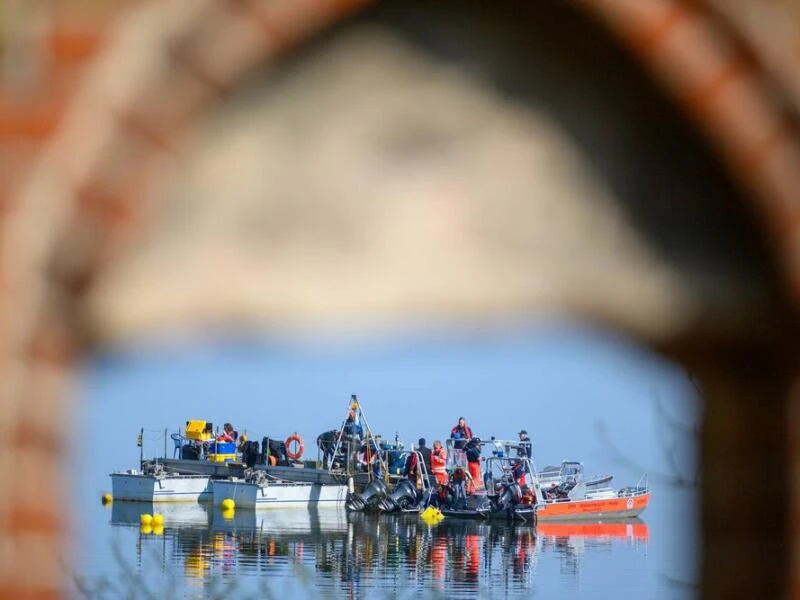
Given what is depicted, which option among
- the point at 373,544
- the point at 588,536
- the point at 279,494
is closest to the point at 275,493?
the point at 279,494

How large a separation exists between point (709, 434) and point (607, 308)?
242 mm

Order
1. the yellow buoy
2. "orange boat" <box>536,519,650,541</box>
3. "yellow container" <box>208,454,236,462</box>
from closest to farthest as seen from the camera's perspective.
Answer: "yellow container" <box>208,454,236,462</box>
the yellow buoy
"orange boat" <box>536,519,650,541</box>

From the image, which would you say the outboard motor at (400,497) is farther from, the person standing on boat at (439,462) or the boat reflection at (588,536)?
the boat reflection at (588,536)

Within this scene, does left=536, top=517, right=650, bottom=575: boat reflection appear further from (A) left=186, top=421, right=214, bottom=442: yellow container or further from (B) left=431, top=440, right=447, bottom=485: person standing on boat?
(A) left=186, top=421, right=214, bottom=442: yellow container

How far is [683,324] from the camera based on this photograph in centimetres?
168

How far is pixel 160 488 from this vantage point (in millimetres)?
34781

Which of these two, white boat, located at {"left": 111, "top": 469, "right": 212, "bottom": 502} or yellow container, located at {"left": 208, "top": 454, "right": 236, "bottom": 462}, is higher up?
yellow container, located at {"left": 208, "top": 454, "right": 236, "bottom": 462}

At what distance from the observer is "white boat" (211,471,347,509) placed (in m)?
33.9

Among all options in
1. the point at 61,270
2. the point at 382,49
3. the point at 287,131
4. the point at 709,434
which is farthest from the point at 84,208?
the point at 709,434

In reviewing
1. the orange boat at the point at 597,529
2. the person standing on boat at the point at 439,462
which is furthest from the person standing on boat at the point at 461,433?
the orange boat at the point at 597,529

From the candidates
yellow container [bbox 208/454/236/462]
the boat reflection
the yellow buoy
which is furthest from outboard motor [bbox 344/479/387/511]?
the boat reflection

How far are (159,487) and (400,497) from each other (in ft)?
21.1

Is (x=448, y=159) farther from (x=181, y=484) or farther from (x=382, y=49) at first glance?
(x=181, y=484)

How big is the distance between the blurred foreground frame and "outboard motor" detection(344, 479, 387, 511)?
32.2 metres
